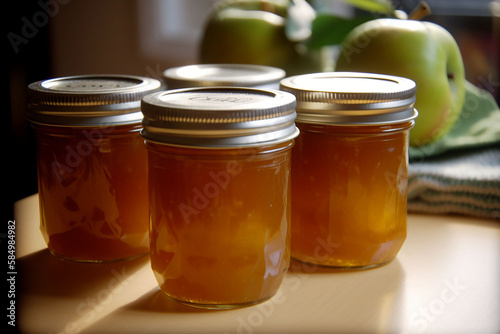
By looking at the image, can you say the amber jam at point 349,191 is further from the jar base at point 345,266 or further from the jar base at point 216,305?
the jar base at point 216,305

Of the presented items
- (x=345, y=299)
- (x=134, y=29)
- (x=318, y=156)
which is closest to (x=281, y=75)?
(x=318, y=156)

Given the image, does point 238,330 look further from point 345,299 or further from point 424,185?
point 424,185

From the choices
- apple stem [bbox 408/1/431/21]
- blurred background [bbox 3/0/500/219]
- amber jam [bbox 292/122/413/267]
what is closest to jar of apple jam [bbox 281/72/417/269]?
amber jam [bbox 292/122/413/267]

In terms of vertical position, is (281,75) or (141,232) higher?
(281,75)

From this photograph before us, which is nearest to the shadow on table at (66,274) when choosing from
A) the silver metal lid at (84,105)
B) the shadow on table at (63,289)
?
the shadow on table at (63,289)

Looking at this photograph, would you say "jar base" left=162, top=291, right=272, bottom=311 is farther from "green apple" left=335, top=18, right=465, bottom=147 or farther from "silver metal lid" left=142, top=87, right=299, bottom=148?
"green apple" left=335, top=18, right=465, bottom=147

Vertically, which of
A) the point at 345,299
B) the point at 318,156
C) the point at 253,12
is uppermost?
the point at 253,12
